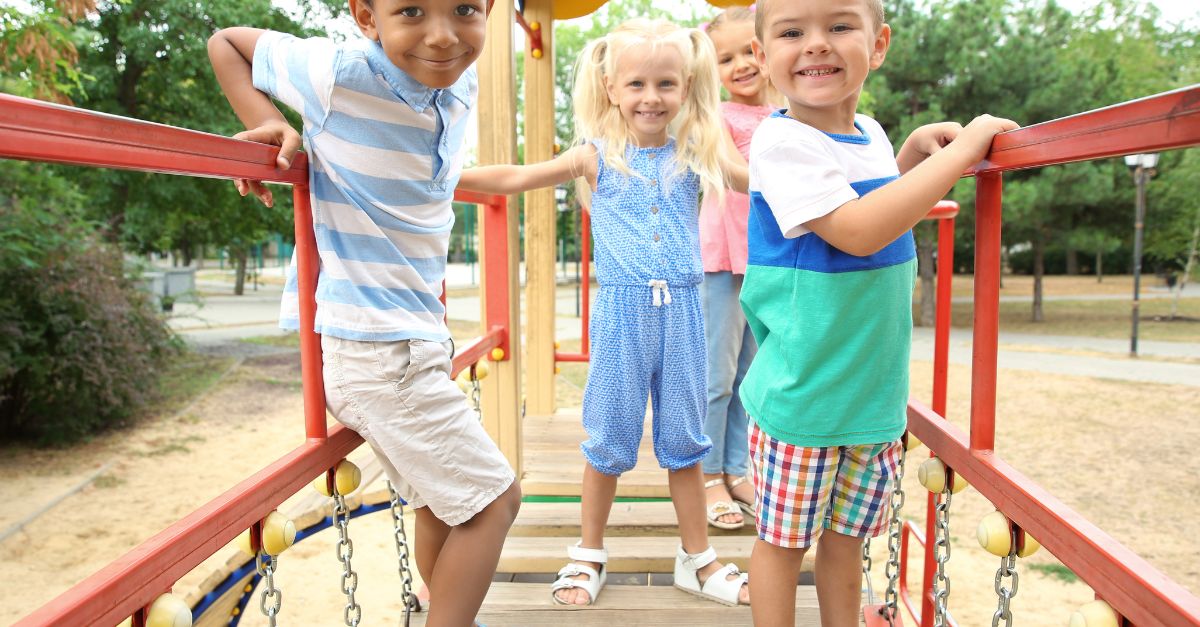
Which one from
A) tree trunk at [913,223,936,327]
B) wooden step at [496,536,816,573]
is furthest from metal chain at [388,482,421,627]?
tree trunk at [913,223,936,327]

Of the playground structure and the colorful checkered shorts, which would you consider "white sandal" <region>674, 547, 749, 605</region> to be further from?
the colorful checkered shorts

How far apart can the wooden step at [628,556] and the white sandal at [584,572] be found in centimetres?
18

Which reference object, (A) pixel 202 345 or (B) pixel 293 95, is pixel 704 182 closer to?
(B) pixel 293 95

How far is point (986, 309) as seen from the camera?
1.26 m

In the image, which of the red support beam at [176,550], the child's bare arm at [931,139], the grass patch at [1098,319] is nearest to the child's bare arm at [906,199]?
the child's bare arm at [931,139]

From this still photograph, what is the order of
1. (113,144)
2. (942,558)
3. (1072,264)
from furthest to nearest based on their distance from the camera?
(1072,264)
(942,558)
(113,144)

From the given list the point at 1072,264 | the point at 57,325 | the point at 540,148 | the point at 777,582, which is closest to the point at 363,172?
the point at 777,582

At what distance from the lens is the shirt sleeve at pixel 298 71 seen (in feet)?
4.14

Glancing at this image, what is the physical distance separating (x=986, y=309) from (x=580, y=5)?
113 inches

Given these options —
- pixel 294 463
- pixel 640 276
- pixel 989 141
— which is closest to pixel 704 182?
pixel 640 276

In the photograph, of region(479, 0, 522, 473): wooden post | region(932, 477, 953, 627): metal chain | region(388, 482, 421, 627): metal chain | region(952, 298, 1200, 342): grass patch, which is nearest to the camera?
region(932, 477, 953, 627): metal chain

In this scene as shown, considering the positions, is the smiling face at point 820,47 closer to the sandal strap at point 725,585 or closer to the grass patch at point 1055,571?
the sandal strap at point 725,585

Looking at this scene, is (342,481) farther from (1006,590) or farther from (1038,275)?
(1038,275)

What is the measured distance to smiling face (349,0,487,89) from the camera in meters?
1.28
